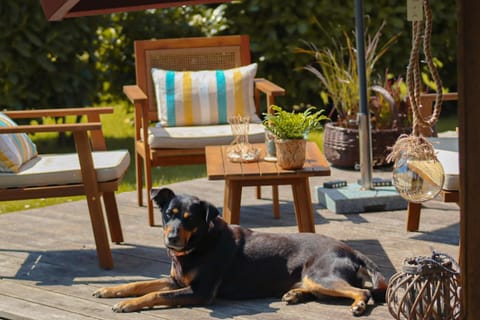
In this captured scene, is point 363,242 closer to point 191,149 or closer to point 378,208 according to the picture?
point 378,208

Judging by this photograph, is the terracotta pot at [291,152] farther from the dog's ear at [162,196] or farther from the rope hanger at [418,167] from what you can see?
the rope hanger at [418,167]

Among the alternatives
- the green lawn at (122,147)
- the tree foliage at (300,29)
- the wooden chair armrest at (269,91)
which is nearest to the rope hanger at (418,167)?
the wooden chair armrest at (269,91)

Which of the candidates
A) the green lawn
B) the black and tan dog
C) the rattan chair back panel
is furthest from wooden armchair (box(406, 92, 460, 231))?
the green lawn

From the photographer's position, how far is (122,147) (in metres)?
8.03

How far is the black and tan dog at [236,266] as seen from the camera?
368cm

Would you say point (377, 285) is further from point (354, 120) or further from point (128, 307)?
point (354, 120)

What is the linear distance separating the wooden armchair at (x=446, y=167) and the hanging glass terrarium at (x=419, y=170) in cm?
76

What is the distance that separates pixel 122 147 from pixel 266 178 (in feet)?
12.3

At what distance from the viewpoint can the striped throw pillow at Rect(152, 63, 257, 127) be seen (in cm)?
547

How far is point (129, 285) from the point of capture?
152 inches

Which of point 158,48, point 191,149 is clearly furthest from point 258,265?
point 158,48

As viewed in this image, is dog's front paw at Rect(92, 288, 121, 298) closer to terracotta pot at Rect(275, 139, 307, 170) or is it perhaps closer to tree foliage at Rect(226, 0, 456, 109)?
terracotta pot at Rect(275, 139, 307, 170)

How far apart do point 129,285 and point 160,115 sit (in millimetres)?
1820

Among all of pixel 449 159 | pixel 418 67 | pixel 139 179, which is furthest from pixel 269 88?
pixel 418 67
